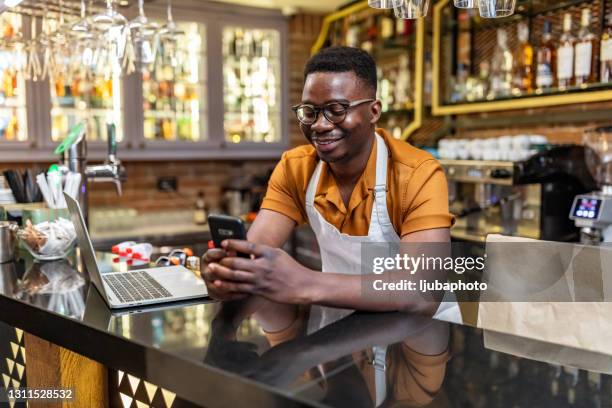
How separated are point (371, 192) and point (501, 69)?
→ 2114 mm

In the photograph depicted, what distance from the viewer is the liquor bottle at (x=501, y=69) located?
338 cm

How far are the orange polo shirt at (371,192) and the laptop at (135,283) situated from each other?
1.09 ft

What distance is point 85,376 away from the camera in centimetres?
152

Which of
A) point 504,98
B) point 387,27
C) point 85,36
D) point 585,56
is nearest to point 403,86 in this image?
point 387,27

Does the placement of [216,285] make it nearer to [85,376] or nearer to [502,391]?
[85,376]

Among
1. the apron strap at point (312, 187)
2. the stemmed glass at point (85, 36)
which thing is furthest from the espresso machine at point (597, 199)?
the stemmed glass at point (85, 36)

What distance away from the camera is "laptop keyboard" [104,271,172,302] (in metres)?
1.53

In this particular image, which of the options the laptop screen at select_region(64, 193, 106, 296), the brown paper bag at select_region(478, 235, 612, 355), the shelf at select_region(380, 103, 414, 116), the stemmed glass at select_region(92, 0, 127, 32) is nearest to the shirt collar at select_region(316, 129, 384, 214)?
the brown paper bag at select_region(478, 235, 612, 355)

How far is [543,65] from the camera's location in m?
3.10

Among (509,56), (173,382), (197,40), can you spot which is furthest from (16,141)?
(173,382)

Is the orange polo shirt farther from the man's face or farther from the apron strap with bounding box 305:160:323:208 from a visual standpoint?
the man's face

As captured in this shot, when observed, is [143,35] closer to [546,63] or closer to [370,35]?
[546,63]

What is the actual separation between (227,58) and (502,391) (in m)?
4.02

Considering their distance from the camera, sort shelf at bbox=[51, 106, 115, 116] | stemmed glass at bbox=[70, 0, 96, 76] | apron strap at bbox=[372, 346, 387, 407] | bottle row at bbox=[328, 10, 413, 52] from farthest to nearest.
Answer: bottle row at bbox=[328, 10, 413, 52] → shelf at bbox=[51, 106, 115, 116] → stemmed glass at bbox=[70, 0, 96, 76] → apron strap at bbox=[372, 346, 387, 407]
